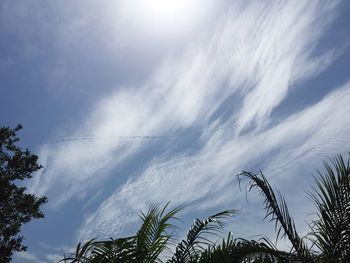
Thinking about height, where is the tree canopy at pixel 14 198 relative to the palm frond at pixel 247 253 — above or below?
above

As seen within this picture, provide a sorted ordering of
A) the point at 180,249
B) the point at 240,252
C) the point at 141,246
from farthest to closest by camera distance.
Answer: the point at 180,249 → the point at 240,252 → the point at 141,246

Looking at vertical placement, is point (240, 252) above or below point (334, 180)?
below

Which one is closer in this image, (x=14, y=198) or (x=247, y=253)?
(x=247, y=253)

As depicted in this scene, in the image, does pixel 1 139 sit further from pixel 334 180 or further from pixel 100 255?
pixel 334 180

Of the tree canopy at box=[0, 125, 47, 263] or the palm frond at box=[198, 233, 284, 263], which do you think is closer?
the palm frond at box=[198, 233, 284, 263]

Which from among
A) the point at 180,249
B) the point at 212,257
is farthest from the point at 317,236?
the point at 180,249

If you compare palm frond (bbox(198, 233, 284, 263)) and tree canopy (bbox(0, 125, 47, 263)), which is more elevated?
tree canopy (bbox(0, 125, 47, 263))

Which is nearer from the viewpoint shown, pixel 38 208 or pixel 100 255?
pixel 100 255

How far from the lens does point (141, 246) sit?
5.12 metres

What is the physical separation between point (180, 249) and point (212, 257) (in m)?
0.87

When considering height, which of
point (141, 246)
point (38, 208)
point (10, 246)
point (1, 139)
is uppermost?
point (1, 139)

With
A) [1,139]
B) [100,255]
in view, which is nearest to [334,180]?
[100,255]

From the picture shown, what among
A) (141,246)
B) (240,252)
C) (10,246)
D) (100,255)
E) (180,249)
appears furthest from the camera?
(10,246)

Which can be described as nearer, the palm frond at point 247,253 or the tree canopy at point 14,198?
the palm frond at point 247,253
